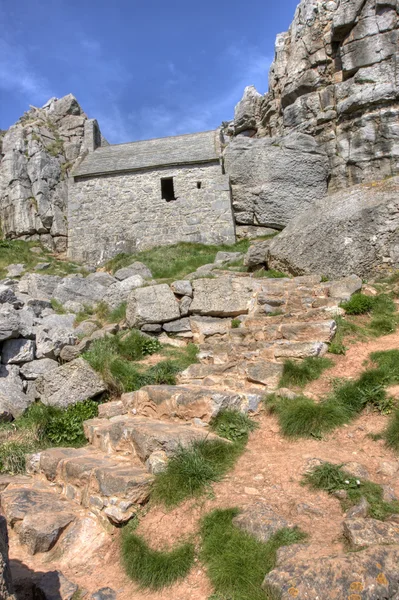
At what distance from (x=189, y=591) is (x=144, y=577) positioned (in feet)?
1.53

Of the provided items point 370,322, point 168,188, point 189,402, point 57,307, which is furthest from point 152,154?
point 189,402

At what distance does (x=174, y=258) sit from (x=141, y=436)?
40.9 ft

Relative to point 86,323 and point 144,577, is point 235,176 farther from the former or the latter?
point 144,577

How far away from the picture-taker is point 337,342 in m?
7.58

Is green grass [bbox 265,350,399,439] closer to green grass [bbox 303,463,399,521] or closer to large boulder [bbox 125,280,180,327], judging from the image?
green grass [bbox 303,463,399,521]

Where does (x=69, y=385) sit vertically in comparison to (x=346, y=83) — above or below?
below

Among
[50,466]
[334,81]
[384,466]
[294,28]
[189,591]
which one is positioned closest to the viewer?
[189,591]

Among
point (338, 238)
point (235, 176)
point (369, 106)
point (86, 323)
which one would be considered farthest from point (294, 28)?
point (86, 323)

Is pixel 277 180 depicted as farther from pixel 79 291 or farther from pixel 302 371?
pixel 302 371

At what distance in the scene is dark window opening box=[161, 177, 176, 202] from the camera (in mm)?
22358

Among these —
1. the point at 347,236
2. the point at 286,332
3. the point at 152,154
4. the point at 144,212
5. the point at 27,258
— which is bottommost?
the point at 286,332

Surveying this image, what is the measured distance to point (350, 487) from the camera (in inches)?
171

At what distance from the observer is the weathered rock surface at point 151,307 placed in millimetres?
9758

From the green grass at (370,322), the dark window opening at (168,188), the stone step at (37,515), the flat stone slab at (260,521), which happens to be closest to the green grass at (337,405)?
the green grass at (370,322)
